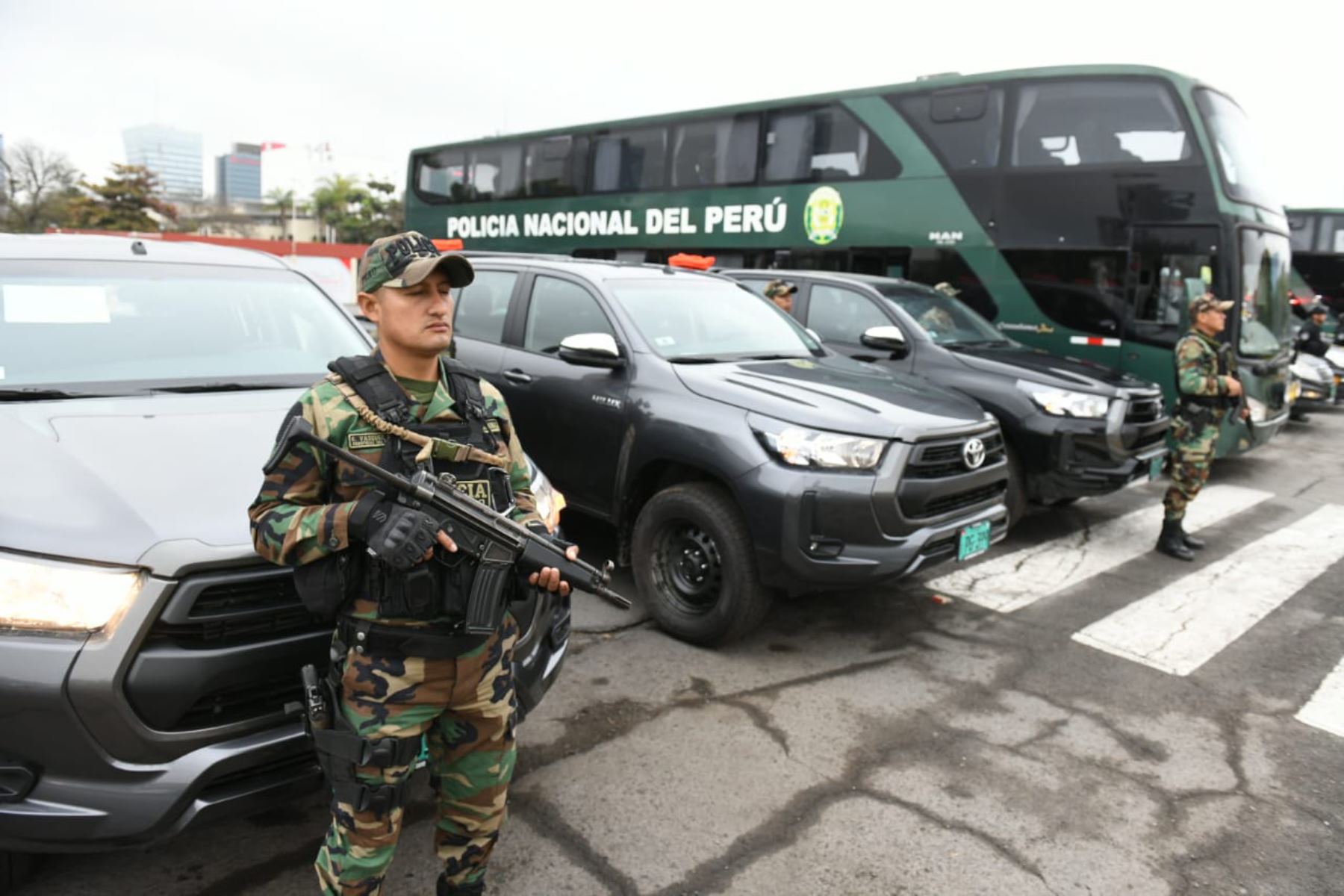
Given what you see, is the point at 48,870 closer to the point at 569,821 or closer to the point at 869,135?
the point at 569,821

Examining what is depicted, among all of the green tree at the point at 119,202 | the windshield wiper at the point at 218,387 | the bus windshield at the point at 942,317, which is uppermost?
the green tree at the point at 119,202

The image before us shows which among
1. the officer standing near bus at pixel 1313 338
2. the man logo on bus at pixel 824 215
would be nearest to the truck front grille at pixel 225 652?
the man logo on bus at pixel 824 215

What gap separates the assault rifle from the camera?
1.86m

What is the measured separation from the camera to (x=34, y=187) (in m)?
57.8

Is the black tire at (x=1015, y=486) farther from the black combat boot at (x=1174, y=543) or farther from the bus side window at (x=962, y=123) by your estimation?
the bus side window at (x=962, y=123)

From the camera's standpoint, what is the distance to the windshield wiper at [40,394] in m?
2.76

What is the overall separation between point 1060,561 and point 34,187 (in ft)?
231

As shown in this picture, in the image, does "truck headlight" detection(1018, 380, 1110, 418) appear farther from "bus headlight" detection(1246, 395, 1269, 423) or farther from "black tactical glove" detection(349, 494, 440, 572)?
"black tactical glove" detection(349, 494, 440, 572)

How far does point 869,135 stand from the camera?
10.0 metres

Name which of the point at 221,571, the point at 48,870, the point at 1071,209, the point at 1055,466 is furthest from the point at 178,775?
the point at 1071,209

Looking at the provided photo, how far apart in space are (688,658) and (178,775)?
2.40 m

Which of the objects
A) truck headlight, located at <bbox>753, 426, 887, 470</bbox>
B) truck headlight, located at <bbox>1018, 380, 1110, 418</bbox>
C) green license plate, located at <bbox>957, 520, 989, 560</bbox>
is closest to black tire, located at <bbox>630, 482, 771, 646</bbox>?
truck headlight, located at <bbox>753, 426, 887, 470</bbox>

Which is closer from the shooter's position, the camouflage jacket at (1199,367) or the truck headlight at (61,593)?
the truck headlight at (61,593)

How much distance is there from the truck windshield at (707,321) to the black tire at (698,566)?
81 cm
